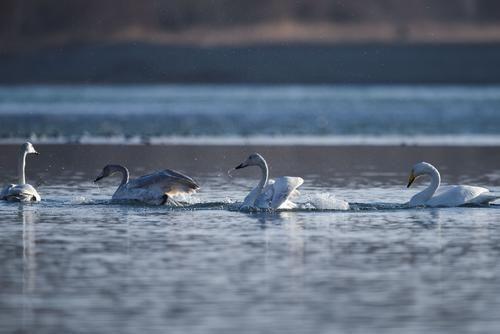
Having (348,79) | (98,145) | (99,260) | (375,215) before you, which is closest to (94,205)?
(375,215)

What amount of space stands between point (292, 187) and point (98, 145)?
12955 mm

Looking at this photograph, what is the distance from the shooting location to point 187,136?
1266 inches

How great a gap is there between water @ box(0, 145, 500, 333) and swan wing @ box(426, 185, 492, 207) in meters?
0.21

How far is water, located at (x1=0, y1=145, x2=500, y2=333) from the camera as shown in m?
10.1

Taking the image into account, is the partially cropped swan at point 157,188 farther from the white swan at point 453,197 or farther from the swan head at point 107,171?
the white swan at point 453,197

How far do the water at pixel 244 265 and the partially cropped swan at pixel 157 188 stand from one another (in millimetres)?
228

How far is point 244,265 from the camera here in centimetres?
1237

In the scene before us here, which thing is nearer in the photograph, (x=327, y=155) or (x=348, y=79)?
(x=327, y=155)

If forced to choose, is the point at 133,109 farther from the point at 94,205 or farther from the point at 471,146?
the point at 94,205

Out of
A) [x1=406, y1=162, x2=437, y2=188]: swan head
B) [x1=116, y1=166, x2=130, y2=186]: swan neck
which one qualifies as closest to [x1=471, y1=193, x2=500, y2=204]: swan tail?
[x1=406, y1=162, x2=437, y2=188]: swan head

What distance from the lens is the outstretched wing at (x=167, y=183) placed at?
17344mm

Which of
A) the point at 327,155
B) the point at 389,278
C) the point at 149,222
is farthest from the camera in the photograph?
the point at 327,155

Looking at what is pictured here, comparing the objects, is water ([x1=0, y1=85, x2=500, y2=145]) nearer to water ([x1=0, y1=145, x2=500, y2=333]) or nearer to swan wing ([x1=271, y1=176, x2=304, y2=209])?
water ([x1=0, y1=145, x2=500, y2=333])

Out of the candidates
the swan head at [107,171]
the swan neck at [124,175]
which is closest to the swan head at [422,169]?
the swan neck at [124,175]
